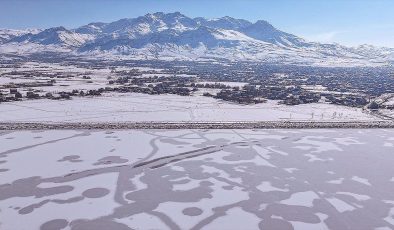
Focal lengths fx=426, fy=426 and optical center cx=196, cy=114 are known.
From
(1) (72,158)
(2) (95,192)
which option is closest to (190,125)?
(1) (72,158)

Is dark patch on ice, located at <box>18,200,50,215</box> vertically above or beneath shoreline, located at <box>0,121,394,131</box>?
beneath

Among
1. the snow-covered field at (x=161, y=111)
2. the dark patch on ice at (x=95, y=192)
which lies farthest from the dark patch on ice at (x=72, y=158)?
the snow-covered field at (x=161, y=111)

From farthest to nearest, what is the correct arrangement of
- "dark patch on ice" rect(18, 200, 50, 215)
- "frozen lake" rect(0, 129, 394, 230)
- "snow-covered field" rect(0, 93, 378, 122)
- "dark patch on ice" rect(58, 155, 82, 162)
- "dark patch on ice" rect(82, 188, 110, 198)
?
"snow-covered field" rect(0, 93, 378, 122) < "dark patch on ice" rect(58, 155, 82, 162) < "dark patch on ice" rect(82, 188, 110, 198) < "dark patch on ice" rect(18, 200, 50, 215) < "frozen lake" rect(0, 129, 394, 230)

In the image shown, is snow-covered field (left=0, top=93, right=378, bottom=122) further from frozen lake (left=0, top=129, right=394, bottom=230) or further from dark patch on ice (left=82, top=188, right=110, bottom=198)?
dark patch on ice (left=82, top=188, right=110, bottom=198)

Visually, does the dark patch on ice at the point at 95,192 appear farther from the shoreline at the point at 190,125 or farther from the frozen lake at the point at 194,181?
the shoreline at the point at 190,125

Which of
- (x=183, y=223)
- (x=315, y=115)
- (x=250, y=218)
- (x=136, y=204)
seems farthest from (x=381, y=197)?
(x=315, y=115)

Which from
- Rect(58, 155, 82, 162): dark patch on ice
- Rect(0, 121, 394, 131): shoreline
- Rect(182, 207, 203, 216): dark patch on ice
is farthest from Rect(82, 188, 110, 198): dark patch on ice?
Rect(0, 121, 394, 131): shoreline

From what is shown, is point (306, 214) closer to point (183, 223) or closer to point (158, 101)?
point (183, 223)
